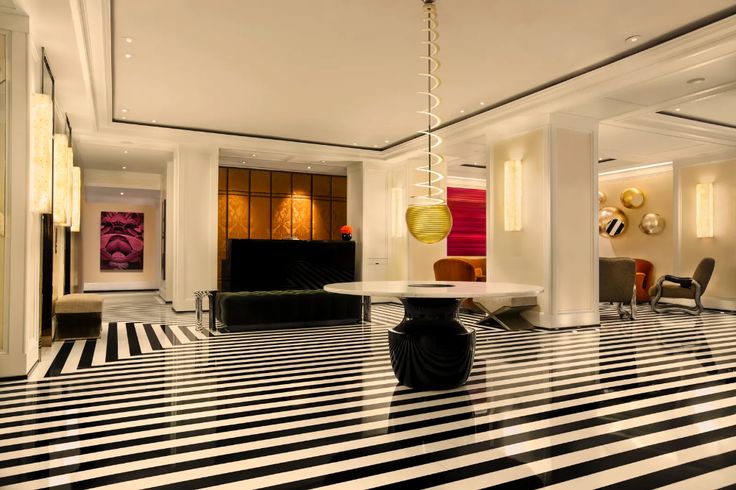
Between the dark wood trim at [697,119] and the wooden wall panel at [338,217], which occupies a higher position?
the dark wood trim at [697,119]

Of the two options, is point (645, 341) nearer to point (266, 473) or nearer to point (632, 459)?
point (632, 459)

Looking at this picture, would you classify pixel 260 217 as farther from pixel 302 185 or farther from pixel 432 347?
pixel 432 347

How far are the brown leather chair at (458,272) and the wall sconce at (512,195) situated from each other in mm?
1127

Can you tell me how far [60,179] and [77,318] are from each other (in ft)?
5.62

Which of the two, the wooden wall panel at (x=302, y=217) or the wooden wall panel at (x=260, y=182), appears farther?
the wooden wall panel at (x=302, y=217)

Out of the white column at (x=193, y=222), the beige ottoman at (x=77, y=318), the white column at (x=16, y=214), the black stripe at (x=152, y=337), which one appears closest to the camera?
the white column at (x=16, y=214)

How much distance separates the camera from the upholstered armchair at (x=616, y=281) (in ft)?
26.7

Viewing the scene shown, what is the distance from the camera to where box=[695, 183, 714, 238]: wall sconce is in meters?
9.83

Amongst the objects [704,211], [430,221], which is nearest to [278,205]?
[430,221]

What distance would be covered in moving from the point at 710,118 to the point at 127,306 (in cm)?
1088

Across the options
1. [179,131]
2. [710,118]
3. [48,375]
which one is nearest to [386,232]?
[179,131]

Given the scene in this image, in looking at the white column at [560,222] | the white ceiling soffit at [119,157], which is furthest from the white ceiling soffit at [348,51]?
the white ceiling soffit at [119,157]

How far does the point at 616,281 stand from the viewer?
26.9 ft

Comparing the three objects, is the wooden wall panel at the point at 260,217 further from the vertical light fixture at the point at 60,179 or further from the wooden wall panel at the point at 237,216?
the vertical light fixture at the point at 60,179
